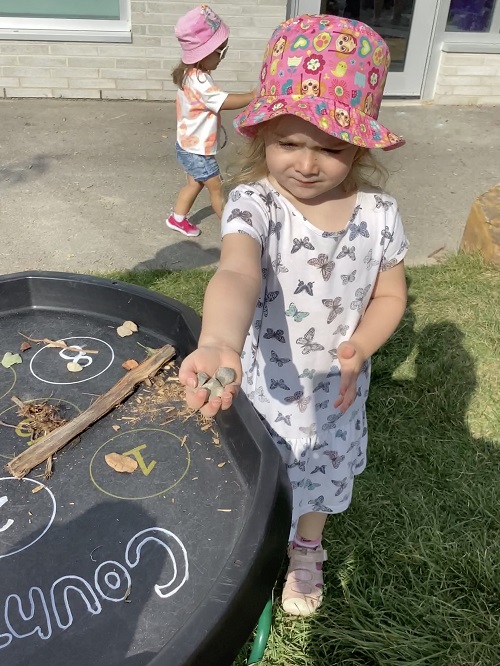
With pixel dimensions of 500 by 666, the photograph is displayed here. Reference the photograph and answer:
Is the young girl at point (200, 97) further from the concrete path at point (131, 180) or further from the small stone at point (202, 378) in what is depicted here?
the small stone at point (202, 378)

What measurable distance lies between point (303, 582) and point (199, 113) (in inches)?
106

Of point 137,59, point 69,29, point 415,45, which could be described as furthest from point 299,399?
point 415,45

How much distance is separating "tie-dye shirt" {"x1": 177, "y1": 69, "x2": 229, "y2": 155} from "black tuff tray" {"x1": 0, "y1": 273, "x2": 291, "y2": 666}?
243cm

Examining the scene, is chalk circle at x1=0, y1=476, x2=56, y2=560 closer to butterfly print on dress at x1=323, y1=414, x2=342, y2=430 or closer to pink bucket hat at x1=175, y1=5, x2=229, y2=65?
butterfly print on dress at x1=323, y1=414, x2=342, y2=430

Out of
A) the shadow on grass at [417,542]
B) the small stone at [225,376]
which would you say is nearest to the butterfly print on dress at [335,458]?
the shadow on grass at [417,542]

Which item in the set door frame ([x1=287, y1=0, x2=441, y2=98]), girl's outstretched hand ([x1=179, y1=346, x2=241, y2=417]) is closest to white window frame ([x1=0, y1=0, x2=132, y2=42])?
door frame ([x1=287, y1=0, x2=441, y2=98])

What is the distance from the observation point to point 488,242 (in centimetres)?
345

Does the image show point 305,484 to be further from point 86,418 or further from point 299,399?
point 86,418

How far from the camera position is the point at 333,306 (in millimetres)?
1564

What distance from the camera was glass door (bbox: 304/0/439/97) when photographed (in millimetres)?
6008

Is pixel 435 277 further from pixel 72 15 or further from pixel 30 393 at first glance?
pixel 72 15

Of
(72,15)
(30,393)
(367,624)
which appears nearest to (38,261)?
(30,393)

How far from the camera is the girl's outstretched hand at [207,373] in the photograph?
33.4 inches

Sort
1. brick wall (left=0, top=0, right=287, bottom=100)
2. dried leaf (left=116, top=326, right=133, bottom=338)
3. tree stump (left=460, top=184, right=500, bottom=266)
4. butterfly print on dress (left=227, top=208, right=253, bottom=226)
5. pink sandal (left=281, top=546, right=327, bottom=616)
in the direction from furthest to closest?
1. brick wall (left=0, top=0, right=287, bottom=100)
2. tree stump (left=460, top=184, right=500, bottom=266)
3. pink sandal (left=281, top=546, right=327, bottom=616)
4. dried leaf (left=116, top=326, right=133, bottom=338)
5. butterfly print on dress (left=227, top=208, right=253, bottom=226)
